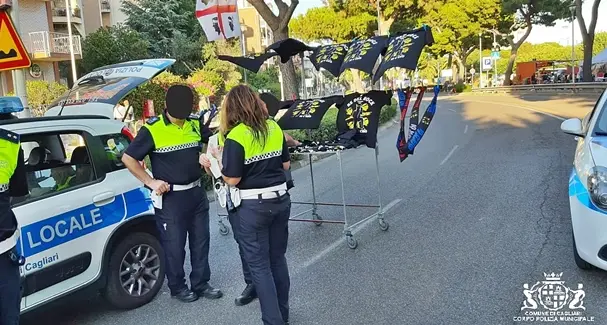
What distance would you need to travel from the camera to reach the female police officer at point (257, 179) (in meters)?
3.75

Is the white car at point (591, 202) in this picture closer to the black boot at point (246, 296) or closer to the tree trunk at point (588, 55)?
the black boot at point (246, 296)


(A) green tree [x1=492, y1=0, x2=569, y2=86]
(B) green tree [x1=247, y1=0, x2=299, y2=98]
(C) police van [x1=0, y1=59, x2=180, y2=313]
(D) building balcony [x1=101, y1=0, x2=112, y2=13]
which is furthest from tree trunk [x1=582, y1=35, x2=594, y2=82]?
(D) building balcony [x1=101, y1=0, x2=112, y2=13]

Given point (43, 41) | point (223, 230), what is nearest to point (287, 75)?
point (223, 230)

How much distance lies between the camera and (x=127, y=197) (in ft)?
15.5

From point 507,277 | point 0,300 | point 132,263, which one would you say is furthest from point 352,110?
point 0,300

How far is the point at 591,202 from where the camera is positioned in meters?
4.26

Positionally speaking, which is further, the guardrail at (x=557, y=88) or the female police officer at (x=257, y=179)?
the guardrail at (x=557, y=88)

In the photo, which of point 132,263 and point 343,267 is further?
point 343,267

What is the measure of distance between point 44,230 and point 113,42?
1240 inches

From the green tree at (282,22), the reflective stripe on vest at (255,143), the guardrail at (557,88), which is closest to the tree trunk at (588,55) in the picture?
the guardrail at (557,88)

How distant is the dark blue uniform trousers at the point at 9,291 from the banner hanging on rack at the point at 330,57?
4.72m

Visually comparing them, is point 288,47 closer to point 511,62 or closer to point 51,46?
point 51,46

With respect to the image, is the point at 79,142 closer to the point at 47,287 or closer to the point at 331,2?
the point at 47,287

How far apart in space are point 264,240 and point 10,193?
162cm
